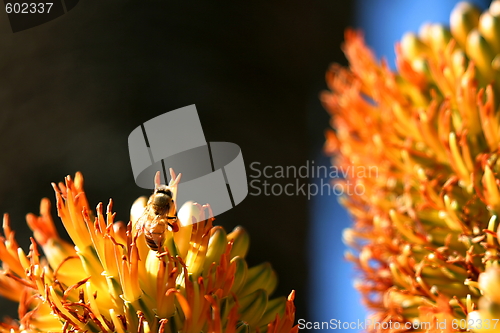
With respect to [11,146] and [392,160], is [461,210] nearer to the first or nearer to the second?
[392,160]

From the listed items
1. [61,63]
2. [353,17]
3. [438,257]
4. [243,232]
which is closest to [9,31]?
[61,63]

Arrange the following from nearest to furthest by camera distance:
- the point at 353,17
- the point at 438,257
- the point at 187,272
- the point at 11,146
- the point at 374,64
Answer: the point at 187,272 → the point at 438,257 → the point at 11,146 → the point at 374,64 → the point at 353,17

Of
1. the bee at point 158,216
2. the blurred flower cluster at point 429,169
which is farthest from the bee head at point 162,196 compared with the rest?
the blurred flower cluster at point 429,169

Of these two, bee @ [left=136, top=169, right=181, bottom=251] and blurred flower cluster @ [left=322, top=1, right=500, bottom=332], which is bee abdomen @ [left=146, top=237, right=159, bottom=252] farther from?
blurred flower cluster @ [left=322, top=1, right=500, bottom=332]

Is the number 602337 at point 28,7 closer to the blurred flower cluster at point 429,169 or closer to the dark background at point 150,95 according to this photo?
the dark background at point 150,95

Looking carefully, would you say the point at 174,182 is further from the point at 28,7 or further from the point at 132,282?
the point at 28,7

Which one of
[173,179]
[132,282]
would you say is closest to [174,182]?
[173,179]
